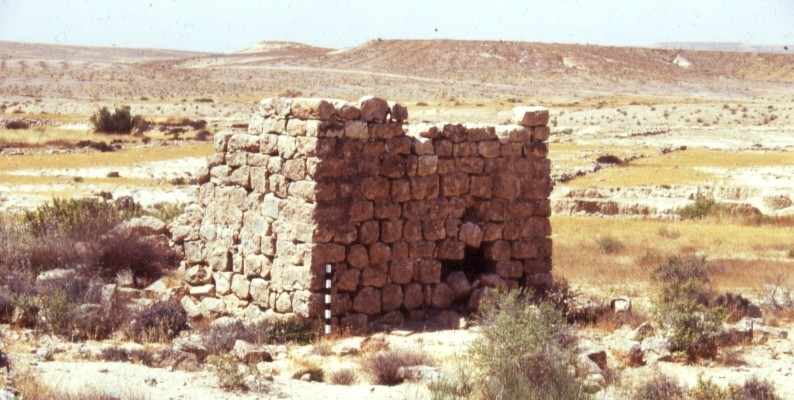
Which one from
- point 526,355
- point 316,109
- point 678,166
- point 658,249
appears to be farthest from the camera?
point 678,166

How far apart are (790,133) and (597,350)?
127ft

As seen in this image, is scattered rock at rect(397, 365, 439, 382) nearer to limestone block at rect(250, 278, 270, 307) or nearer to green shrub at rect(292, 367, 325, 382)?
green shrub at rect(292, 367, 325, 382)

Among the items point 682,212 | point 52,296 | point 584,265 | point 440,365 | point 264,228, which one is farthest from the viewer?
point 682,212

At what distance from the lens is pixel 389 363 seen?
8797mm

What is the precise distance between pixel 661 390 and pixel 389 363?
2.46 m

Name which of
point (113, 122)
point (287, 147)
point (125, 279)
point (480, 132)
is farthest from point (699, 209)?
point (113, 122)

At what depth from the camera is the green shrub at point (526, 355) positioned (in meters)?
7.48

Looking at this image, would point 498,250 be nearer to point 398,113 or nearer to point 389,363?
point 398,113

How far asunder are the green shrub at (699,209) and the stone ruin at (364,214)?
10432mm

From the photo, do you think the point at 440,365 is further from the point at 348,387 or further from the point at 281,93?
the point at 281,93

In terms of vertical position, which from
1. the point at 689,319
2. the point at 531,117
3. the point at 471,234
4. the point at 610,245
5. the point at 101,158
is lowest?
the point at 101,158

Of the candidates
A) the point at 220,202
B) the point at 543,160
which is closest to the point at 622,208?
the point at 543,160

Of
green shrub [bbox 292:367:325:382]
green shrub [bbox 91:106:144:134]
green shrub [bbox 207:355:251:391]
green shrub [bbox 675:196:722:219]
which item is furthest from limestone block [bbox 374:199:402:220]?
green shrub [bbox 91:106:144:134]

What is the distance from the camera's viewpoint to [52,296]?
10.6 metres
